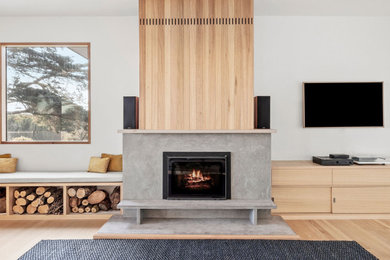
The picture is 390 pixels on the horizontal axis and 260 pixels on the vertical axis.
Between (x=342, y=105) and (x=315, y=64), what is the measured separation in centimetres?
65

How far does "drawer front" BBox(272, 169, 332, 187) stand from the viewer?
3488 mm

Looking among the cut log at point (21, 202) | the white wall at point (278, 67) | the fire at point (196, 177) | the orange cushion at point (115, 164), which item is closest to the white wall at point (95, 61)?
the white wall at point (278, 67)

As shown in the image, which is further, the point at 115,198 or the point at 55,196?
the point at 115,198

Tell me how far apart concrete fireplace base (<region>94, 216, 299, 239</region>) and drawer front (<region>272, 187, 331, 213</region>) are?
0.93 feet

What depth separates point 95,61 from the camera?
12.9 feet

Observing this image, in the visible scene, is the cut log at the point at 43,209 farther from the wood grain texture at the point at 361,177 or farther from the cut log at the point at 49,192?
the wood grain texture at the point at 361,177

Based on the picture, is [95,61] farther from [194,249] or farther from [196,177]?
[194,249]

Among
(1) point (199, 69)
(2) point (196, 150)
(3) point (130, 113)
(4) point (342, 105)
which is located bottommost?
(2) point (196, 150)

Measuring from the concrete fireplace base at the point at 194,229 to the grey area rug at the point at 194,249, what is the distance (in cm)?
7

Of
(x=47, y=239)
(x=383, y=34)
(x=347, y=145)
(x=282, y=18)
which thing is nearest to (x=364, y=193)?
(x=347, y=145)

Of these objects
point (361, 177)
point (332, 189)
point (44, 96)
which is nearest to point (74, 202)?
Result: point (44, 96)

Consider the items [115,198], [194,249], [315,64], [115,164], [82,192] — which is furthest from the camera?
[315,64]

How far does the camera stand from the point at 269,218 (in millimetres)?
3275

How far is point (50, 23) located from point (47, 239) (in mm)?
2730
